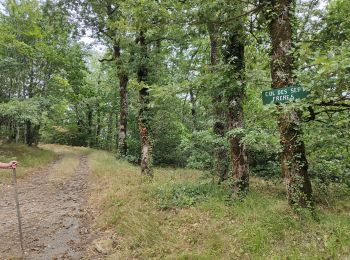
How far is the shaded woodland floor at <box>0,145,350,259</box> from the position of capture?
13.9 feet

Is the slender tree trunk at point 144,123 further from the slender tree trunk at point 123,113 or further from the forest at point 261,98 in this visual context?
the slender tree trunk at point 123,113

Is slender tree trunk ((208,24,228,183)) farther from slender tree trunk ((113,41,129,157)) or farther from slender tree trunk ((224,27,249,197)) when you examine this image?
slender tree trunk ((113,41,129,157))

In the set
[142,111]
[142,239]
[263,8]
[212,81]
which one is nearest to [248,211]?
[142,239]

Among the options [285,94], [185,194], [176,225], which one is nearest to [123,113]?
[185,194]

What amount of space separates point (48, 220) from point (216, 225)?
4.27 m

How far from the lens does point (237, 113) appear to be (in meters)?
6.62

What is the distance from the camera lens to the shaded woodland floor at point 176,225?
4.22 m

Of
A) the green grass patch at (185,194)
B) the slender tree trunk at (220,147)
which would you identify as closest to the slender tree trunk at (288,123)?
the green grass patch at (185,194)

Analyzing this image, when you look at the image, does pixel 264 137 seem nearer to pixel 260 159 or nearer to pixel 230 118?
pixel 230 118

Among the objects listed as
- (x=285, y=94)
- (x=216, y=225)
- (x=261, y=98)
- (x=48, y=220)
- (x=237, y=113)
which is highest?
(x=261, y=98)

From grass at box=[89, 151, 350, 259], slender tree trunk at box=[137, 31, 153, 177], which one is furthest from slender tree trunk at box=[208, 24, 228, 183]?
slender tree trunk at box=[137, 31, 153, 177]

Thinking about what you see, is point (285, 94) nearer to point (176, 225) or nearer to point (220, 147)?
point (176, 225)

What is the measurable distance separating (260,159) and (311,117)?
218 inches

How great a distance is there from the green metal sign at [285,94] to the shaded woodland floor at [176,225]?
74.8 inches
